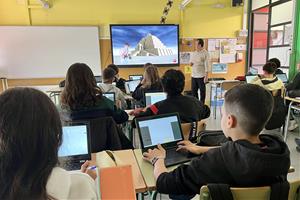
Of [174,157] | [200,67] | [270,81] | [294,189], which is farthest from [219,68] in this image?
[294,189]

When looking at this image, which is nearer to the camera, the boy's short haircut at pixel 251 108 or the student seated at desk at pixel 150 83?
the boy's short haircut at pixel 251 108

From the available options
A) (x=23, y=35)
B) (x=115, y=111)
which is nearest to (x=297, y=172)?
(x=115, y=111)

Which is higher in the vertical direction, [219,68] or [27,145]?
[27,145]

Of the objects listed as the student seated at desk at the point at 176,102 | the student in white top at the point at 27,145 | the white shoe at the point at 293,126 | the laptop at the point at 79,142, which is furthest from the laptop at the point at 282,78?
the student in white top at the point at 27,145

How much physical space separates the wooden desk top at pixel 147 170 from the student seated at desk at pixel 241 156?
0.07m

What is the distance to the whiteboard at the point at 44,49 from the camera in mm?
6449

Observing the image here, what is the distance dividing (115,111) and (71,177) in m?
1.64

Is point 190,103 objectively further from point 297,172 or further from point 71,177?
point 297,172

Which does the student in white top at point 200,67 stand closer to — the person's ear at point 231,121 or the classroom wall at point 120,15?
the classroom wall at point 120,15

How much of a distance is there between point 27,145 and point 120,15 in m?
6.67

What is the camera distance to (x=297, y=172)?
294 cm

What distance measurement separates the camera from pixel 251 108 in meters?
1.11

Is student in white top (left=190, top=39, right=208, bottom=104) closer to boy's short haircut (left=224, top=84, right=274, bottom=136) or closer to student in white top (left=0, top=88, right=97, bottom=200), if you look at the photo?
boy's short haircut (left=224, top=84, right=274, bottom=136)

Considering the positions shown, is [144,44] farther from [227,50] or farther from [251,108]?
[251,108]
